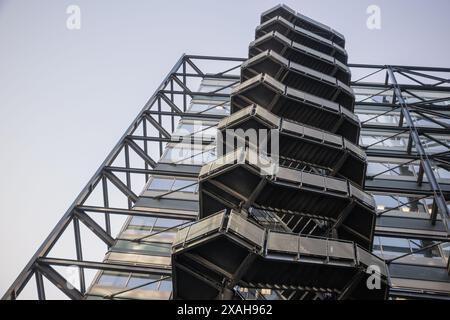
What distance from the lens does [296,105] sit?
18.4 meters

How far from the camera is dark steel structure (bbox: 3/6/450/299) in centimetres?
1112

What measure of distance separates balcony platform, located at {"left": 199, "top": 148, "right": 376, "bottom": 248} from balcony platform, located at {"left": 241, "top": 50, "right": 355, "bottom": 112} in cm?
895

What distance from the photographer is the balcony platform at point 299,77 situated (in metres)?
21.0

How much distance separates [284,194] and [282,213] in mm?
735

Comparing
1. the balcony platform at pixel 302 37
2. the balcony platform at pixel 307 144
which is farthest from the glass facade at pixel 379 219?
the balcony platform at pixel 302 37

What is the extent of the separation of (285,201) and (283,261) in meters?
2.98

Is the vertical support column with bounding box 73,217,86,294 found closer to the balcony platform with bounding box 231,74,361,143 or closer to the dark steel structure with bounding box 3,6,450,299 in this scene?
the dark steel structure with bounding box 3,6,450,299

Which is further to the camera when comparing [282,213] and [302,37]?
[302,37]

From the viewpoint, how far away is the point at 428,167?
59.0ft

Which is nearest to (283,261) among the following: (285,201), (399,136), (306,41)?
(285,201)

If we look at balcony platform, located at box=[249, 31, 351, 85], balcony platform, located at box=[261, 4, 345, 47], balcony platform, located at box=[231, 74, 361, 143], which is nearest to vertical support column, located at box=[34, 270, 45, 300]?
balcony platform, located at box=[231, 74, 361, 143]

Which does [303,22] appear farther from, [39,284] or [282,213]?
[39,284]

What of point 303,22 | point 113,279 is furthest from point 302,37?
point 113,279

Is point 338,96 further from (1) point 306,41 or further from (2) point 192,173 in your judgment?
(2) point 192,173
